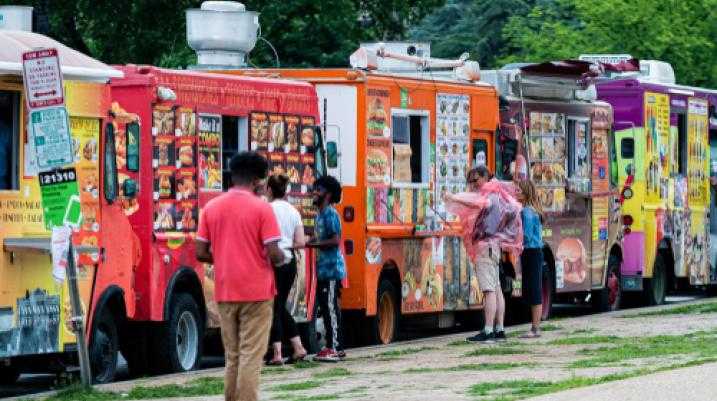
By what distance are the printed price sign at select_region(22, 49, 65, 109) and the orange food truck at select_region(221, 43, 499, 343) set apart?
235 inches

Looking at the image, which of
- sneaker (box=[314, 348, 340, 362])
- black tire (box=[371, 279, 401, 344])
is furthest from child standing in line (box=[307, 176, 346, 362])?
black tire (box=[371, 279, 401, 344])

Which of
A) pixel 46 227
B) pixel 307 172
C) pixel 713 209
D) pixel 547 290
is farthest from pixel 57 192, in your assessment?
pixel 713 209

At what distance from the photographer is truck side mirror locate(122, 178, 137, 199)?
1731 centimetres

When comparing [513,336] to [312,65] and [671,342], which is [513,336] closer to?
[671,342]

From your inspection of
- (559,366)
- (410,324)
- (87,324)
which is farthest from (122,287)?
(410,324)

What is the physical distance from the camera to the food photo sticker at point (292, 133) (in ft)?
65.1

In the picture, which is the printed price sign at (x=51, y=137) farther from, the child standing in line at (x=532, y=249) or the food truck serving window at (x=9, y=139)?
the child standing in line at (x=532, y=249)

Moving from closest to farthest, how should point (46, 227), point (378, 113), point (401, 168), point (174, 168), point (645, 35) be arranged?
point (46, 227) < point (174, 168) < point (378, 113) < point (401, 168) < point (645, 35)

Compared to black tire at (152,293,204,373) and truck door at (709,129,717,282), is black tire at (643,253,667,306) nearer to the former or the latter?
truck door at (709,129,717,282)

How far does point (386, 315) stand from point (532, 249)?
5.51 ft

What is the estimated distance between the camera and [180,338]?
18.1m

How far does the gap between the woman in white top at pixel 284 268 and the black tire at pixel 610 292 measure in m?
9.44

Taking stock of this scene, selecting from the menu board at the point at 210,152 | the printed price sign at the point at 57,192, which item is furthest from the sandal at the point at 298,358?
the printed price sign at the point at 57,192

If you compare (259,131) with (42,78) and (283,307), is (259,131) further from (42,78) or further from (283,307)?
(42,78)
